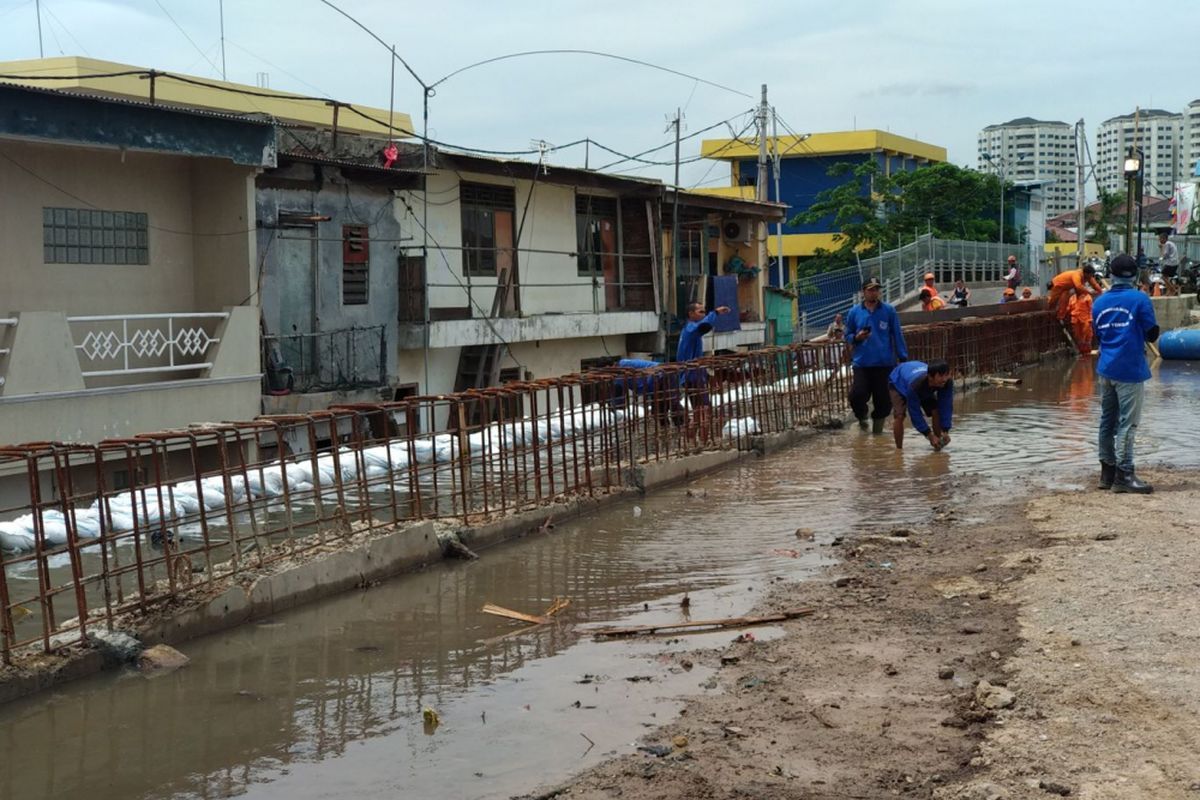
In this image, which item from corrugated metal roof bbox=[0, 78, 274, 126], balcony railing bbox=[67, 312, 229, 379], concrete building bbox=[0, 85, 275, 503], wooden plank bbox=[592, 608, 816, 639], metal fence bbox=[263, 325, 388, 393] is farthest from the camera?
metal fence bbox=[263, 325, 388, 393]

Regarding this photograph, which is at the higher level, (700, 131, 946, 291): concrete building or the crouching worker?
(700, 131, 946, 291): concrete building

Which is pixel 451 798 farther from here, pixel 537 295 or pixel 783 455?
pixel 537 295

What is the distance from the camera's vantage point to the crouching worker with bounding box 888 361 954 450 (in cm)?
1352

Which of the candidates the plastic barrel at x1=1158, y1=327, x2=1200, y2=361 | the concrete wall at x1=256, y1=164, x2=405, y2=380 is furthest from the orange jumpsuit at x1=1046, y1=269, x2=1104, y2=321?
the concrete wall at x1=256, y1=164, x2=405, y2=380

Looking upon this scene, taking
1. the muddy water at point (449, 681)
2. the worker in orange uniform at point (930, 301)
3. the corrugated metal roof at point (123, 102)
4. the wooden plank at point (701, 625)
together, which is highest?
the corrugated metal roof at point (123, 102)

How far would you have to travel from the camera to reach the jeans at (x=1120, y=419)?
34.0 ft

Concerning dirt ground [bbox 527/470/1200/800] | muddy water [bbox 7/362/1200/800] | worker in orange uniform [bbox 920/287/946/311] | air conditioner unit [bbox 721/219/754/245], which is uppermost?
air conditioner unit [bbox 721/219/754/245]

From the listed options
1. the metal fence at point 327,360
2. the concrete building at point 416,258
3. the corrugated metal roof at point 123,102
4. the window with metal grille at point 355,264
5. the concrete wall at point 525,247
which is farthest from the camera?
the concrete wall at point 525,247

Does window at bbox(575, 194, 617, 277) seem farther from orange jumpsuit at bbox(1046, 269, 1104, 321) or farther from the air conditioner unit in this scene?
orange jumpsuit at bbox(1046, 269, 1104, 321)

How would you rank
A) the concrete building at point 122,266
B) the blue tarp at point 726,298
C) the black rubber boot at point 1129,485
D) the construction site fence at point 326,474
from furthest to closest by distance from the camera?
the blue tarp at point 726,298 → the concrete building at point 122,266 → the black rubber boot at point 1129,485 → the construction site fence at point 326,474

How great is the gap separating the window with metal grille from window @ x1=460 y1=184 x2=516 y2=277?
8.14 feet

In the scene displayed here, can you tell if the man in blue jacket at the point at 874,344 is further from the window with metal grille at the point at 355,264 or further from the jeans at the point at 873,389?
the window with metal grille at the point at 355,264

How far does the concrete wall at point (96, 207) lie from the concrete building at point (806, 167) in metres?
38.3

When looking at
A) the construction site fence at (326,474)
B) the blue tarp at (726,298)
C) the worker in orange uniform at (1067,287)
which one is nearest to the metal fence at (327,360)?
the construction site fence at (326,474)
